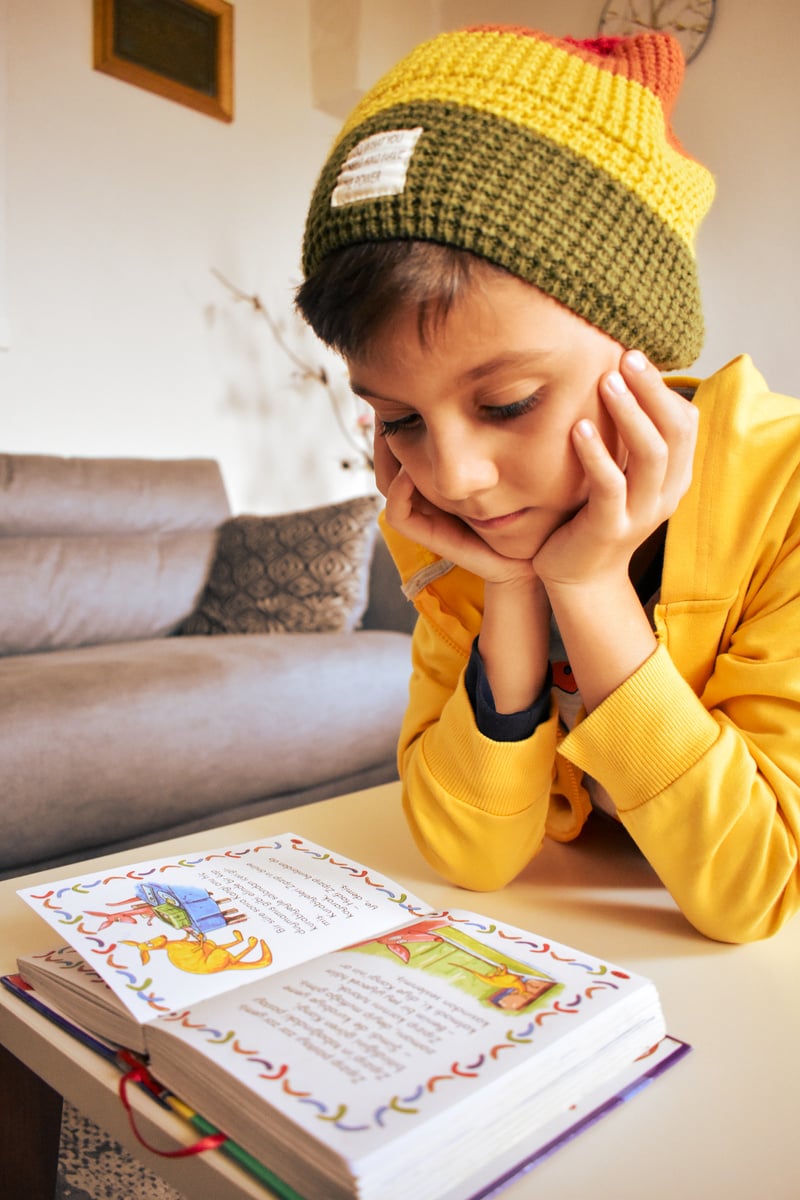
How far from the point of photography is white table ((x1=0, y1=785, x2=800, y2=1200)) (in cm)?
41

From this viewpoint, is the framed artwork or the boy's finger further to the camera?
the framed artwork

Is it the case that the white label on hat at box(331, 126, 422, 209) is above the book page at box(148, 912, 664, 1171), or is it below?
above

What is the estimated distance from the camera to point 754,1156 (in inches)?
16.9

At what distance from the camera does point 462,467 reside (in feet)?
2.02

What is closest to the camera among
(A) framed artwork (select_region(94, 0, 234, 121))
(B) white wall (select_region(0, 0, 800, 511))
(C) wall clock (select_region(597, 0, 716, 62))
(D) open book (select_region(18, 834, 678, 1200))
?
(D) open book (select_region(18, 834, 678, 1200))

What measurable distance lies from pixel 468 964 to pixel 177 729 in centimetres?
134

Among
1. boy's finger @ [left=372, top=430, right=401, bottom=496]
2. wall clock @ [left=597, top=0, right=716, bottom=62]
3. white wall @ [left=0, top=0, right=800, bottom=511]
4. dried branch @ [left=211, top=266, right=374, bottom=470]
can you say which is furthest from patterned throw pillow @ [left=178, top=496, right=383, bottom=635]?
wall clock @ [left=597, top=0, right=716, bottom=62]

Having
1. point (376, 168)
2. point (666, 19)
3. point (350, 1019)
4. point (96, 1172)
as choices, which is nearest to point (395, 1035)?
point (350, 1019)

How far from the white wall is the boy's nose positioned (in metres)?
2.56

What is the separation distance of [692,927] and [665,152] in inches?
22.3

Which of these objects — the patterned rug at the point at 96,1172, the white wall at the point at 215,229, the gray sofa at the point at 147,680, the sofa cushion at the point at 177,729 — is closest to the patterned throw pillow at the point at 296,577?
the gray sofa at the point at 147,680

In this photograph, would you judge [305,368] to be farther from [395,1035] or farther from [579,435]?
[395,1035]

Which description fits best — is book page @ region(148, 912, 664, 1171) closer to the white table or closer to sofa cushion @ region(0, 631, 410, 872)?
the white table

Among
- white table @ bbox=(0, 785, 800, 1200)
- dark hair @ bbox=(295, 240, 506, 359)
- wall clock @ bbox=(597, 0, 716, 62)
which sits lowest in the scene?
white table @ bbox=(0, 785, 800, 1200)
